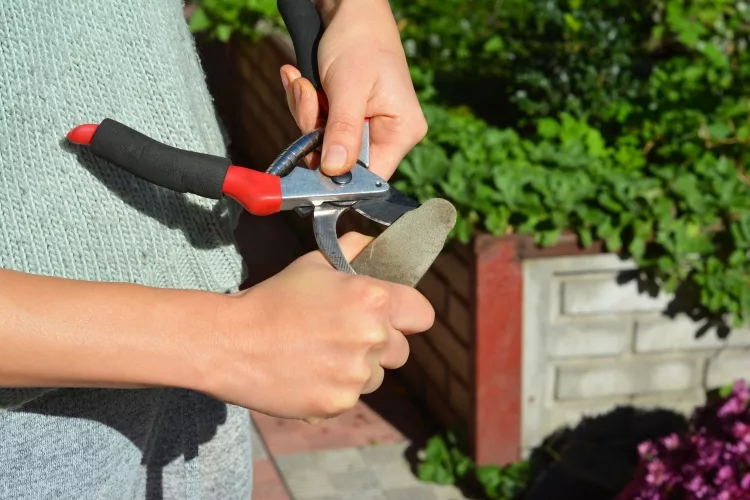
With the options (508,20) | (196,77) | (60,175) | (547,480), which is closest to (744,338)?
(547,480)

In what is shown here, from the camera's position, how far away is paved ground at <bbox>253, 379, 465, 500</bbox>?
3502 mm

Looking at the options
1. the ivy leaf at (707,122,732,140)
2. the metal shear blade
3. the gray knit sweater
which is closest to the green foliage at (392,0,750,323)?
the ivy leaf at (707,122,732,140)

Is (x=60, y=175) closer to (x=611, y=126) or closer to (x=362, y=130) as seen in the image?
(x=362, y=130)

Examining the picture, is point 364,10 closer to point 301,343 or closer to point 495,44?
point 301,343

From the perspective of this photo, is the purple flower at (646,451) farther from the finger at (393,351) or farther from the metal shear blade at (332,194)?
the finger at (393,351)

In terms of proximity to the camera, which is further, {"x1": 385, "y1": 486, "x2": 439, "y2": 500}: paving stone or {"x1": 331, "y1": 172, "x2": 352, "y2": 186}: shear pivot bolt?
{"x1": 385, "y1": 486, "x2": 439, "y2": 500}: paving stone

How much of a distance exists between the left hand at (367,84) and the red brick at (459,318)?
1.73 metres

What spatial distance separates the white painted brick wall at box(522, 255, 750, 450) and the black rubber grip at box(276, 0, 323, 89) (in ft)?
5.39

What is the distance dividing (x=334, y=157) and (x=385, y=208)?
0.13 metres

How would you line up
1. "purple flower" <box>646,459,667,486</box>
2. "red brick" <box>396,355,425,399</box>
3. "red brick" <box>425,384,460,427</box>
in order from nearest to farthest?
"purple flower" <box>646,459,667,486</box> < "red brick" <box>425,384,460,427</box> < "red brick" <box>396,355,425,399</box>

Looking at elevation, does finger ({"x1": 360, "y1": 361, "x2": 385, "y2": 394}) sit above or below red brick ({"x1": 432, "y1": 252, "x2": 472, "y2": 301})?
above

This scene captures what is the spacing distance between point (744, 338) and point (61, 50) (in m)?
2.65

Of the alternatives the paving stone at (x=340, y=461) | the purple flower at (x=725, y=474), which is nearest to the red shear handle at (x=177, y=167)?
the purple flower at (x=725, y=474)

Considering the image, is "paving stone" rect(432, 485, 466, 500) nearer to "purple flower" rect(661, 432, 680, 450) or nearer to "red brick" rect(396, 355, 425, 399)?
"red brick" rect(396, 355, 425, 399)
